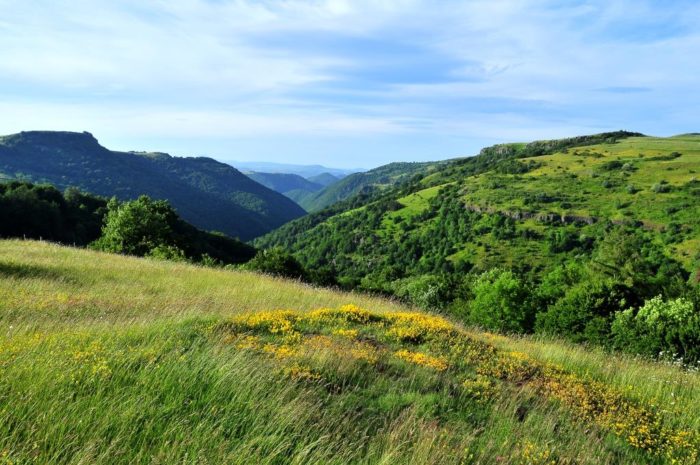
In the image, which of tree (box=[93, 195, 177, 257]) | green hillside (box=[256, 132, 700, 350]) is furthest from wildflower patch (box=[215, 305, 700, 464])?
tree (box=[93, 195, 177, 257])

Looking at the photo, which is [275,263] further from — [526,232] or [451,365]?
[526,232]

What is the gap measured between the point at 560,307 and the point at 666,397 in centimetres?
1316

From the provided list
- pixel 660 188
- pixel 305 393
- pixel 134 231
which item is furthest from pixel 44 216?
pixel 660 188

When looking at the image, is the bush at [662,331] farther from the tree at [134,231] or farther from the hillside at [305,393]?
the tree at [134,231]

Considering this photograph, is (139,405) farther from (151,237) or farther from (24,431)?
(151,237)

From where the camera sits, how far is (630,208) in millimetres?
119938

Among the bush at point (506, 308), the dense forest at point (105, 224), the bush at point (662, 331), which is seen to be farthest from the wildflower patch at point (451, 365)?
the dense forest at point (105, 224)

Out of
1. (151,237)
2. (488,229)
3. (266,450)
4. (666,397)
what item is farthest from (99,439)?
(488,229)

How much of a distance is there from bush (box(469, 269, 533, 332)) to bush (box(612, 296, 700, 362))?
866 cm

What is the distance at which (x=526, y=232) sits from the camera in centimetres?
12625

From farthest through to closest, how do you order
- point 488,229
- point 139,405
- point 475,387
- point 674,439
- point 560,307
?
point 488,229 < point 560,307 < point 475,387 < point 674,439 < point 139,405

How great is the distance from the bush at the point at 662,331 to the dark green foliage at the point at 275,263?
76.7 feet

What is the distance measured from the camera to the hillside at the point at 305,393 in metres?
3.43

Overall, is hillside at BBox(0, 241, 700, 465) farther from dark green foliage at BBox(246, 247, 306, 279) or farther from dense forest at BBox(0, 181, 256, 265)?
dark green foliage at BBox(246, 247, 306, 279)
